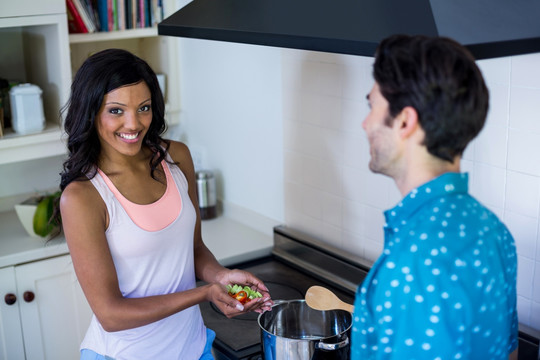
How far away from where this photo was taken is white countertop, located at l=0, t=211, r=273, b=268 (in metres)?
2.51

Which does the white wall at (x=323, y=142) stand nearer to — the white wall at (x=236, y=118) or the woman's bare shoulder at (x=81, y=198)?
the white wall at (x=236, y=118)

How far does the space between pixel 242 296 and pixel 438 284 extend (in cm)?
74

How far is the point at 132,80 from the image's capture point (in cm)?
171

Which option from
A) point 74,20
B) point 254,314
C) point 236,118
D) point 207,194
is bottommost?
point 254,314

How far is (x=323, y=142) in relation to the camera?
7.86 feet

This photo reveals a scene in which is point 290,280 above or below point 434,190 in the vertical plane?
below

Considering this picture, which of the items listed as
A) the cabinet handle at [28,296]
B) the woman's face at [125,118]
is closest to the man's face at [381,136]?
the woman's face at [125,118]

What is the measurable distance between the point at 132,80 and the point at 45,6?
981 mm

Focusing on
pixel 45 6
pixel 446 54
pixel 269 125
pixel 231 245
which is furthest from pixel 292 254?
pixel 446 54

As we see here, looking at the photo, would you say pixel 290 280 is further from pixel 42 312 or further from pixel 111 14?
pixel 111 14

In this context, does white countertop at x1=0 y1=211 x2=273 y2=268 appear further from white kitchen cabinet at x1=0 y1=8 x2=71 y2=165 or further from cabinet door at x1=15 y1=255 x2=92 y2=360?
white kitchen cabinet at x1=0 y1=8 x2=71 y2=165

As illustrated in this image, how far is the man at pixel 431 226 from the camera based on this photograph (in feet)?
3.56

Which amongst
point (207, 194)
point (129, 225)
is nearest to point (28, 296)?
point (207, 194)

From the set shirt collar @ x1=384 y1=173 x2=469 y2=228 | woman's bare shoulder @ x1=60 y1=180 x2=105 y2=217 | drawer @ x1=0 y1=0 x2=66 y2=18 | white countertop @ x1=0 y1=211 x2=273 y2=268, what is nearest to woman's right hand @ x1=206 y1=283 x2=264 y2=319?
woman's bare shoulder @ x1=60 y1=180 x2=105 y2=217
